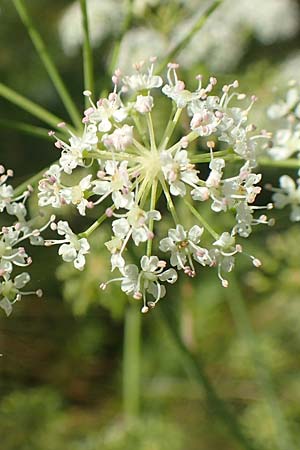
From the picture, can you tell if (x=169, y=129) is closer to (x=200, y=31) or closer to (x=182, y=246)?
(x=182, y=246)

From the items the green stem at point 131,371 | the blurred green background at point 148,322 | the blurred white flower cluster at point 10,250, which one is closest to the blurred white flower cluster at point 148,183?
the blurred white flower cluster at point 10,250

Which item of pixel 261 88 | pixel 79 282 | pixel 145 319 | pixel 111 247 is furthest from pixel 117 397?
pixel 111 247

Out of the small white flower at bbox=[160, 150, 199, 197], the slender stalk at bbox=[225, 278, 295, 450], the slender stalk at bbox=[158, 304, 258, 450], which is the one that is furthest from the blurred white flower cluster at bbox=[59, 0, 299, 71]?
the small white flower at bbox=[160, 150, 199, 197]

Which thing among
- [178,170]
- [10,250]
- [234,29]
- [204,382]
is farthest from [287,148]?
[234,29]

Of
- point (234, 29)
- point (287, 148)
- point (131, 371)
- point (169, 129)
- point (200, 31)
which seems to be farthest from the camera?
point (234, 29)

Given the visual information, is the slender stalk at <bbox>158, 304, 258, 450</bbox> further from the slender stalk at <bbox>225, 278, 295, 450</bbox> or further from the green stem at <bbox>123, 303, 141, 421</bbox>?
the green stem at <bbox>123, 303, 141, 421</bbox>

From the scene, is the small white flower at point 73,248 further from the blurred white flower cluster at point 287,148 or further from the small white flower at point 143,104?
the blurred white flower cluster at point 287,148

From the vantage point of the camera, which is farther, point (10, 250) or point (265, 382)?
point (265, 382)

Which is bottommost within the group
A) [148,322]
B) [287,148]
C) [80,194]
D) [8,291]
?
[8,291]

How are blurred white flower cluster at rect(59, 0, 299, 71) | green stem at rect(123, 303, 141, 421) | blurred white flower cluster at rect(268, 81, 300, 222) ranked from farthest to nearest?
blurred white flower cluster at rect(59, 0, 299, 71) < green stem at rect(123, 303, 141, 421) < blurred white flower cluster at rect(268, 81, 300, 222)
